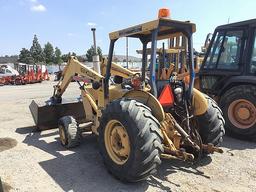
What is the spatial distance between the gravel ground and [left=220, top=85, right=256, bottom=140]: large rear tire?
26 centimetres

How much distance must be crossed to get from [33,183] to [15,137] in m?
2.84

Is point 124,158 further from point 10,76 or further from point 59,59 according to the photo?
point 59,59

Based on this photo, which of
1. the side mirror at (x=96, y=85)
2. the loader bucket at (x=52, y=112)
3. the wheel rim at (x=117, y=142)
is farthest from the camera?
the loader bucket at (x=52, y=112)

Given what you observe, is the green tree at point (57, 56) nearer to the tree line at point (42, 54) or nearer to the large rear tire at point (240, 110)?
the tree line at point (42, 54)

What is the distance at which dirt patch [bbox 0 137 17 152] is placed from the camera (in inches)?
247

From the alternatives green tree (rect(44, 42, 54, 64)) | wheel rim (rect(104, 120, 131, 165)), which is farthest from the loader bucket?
green tree (rect(44, 42, 54, 64))

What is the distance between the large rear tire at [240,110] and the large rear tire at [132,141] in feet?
10.7

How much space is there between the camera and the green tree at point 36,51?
86.8 m

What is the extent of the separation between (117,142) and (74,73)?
275cm

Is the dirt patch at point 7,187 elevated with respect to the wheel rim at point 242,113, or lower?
lower

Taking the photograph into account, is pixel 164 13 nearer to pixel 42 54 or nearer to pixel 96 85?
pixel 96 85

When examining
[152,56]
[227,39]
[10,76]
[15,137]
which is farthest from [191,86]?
[10,76]

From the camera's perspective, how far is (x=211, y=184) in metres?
4.41

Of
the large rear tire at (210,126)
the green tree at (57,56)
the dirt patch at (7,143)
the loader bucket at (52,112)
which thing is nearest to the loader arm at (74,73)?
the loader bucket at (52,112)
